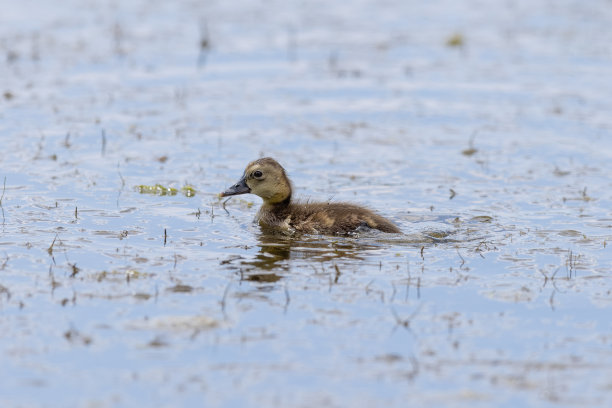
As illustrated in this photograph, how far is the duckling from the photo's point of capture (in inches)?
424

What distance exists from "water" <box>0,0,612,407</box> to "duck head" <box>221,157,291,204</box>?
487mm

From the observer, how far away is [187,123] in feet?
51.3

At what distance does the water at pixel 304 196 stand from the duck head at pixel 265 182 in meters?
0.49

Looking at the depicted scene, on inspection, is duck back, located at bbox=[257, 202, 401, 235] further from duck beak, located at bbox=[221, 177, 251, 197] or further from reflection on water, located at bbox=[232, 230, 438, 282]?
duck beak, located at bbox=[221, 177, 251, 197]

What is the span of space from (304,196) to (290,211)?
1112 millimetres

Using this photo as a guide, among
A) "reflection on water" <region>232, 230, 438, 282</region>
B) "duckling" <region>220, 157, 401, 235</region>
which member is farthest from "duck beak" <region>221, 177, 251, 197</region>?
"reflection on water" <region>232, 230, 438, 282</region>

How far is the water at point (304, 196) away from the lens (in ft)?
23.6

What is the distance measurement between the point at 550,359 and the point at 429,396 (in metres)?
1.15

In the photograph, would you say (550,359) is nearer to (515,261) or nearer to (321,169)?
(515,261)

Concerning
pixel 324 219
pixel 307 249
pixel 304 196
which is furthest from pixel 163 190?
pixel 307 249

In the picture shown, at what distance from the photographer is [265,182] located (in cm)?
1150

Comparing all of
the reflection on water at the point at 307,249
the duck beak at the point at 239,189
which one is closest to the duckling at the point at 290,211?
the duck beak at the point at 239,189

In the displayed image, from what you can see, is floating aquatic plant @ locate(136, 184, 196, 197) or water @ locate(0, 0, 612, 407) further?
floating aquatic plant @ locate(136, 184, 196, 197)

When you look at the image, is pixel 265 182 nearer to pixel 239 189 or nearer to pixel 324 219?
pixel 239 189
